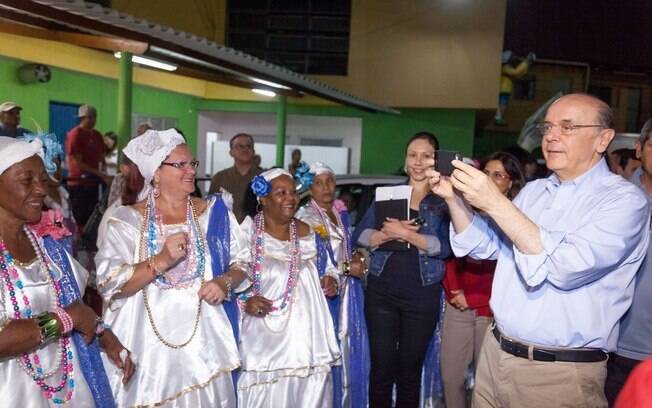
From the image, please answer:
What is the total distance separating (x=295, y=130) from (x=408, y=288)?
1202cm

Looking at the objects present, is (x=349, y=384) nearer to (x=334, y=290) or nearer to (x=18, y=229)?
(x=334, y=290)

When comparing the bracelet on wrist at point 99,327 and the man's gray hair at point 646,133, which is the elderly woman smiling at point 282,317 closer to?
the bracelet on wrist at point 99,327

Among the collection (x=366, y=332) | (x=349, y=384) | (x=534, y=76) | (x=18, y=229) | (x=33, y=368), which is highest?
(x=534, y=76)

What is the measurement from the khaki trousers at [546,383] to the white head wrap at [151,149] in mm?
2003

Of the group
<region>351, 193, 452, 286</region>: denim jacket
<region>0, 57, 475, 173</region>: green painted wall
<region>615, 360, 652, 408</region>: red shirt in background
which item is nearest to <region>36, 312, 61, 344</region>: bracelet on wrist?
<region>615, 360, 652, 408</region>: red shirt in background

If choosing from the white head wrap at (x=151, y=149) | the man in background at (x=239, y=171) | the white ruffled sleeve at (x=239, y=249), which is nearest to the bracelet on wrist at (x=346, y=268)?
the white ruffled sleeve at (x=239, y=249)

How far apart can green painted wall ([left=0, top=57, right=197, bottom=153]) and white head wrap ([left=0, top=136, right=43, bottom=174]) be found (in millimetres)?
6768

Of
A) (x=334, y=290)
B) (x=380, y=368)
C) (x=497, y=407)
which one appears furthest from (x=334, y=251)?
(x=497, y=407)

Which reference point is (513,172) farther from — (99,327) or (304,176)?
(99,327)

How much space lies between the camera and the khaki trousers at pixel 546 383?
2691 mm

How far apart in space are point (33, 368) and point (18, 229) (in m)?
0.62

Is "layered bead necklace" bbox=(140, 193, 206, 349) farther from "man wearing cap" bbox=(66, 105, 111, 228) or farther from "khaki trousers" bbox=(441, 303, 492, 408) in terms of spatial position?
"man wearing cap" bbox=(66, 105, 111, 228)

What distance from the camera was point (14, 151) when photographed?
272 centimetres

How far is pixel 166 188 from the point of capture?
11.4ft
